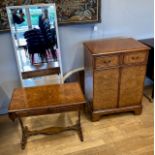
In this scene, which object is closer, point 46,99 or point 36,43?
point 46,99

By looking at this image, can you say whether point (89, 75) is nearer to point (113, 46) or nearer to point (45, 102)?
point (113, 46)

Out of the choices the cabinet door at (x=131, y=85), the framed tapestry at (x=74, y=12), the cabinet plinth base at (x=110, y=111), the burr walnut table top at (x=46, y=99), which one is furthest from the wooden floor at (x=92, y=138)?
the framed tapestry at (x=74, y=12)

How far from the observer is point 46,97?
192 centimetres

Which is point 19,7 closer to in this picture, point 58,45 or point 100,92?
point 58,45

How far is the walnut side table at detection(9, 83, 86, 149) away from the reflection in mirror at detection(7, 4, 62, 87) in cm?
27

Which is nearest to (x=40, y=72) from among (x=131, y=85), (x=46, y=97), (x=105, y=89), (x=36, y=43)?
(x=36, y=43)

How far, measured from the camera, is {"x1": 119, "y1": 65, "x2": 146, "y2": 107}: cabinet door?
2.14 m

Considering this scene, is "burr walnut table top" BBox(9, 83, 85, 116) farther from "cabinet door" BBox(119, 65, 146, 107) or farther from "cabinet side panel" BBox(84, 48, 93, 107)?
"cabinet door" BBox(119, 65, 146, 107)

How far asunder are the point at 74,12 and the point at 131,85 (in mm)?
993

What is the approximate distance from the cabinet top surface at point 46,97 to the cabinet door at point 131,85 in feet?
1.71

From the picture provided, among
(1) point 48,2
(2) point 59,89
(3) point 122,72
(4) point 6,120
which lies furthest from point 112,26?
(4) point 6,120

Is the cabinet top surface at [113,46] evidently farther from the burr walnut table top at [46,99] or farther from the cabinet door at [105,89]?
the burr walnut table top at [46,99]

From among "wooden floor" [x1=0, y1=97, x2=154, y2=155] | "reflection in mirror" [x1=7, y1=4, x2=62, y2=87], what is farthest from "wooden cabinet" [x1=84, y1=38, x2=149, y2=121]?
"reflection in mirror" [x1=7, y1=4, x2=62, y2=87]

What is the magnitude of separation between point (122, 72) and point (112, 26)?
63 cm
